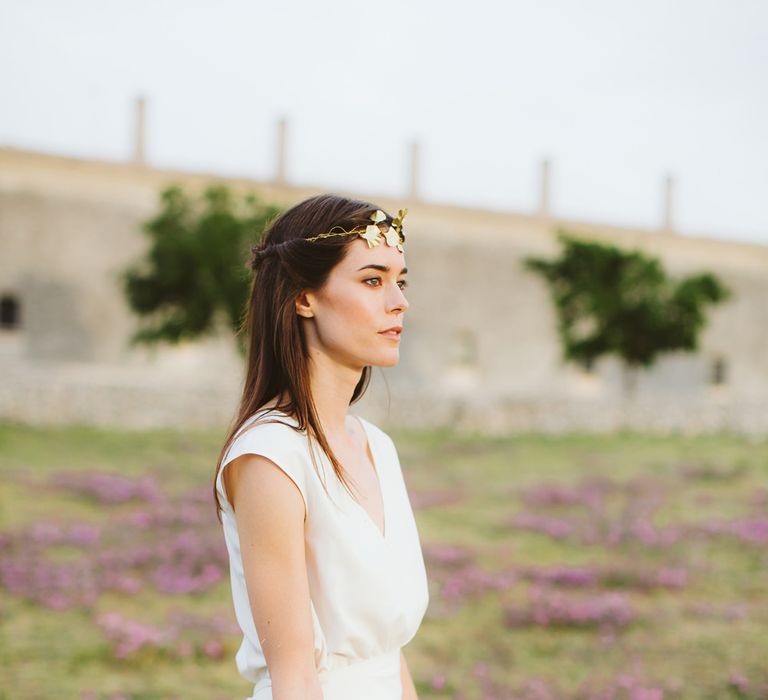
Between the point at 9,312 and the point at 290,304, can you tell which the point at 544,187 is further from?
the point at 290,304

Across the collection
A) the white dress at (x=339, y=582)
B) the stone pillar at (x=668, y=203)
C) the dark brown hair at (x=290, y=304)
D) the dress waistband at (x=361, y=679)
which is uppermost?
the stone pillar at (x=668, y=203)

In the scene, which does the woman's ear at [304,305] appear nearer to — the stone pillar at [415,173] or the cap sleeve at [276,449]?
the cap sleeve at [276,449]

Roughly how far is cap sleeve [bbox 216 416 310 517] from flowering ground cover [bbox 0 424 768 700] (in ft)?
14.1

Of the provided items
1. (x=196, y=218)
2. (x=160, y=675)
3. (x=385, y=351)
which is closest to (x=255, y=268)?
(x=385, y=351)

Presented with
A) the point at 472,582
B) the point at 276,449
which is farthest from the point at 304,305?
the point at 472,582

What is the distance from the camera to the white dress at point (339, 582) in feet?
5.42

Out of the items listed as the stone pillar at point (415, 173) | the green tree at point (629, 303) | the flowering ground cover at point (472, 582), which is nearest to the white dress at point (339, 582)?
the flowering ground cover at point (472, 582)

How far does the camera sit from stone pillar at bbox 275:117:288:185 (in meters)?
28.6

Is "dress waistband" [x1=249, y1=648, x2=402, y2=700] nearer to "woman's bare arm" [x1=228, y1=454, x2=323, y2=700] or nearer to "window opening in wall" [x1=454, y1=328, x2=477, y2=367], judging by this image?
"woman's bare arm" [x1=228, y1=454, x2=323, y2=700]

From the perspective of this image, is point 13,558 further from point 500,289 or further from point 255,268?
point 500,289

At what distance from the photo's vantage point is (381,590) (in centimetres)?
170

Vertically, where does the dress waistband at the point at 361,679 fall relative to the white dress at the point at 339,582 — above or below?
below

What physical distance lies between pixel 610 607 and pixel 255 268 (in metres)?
6.08

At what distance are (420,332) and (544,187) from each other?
27.9 feet
